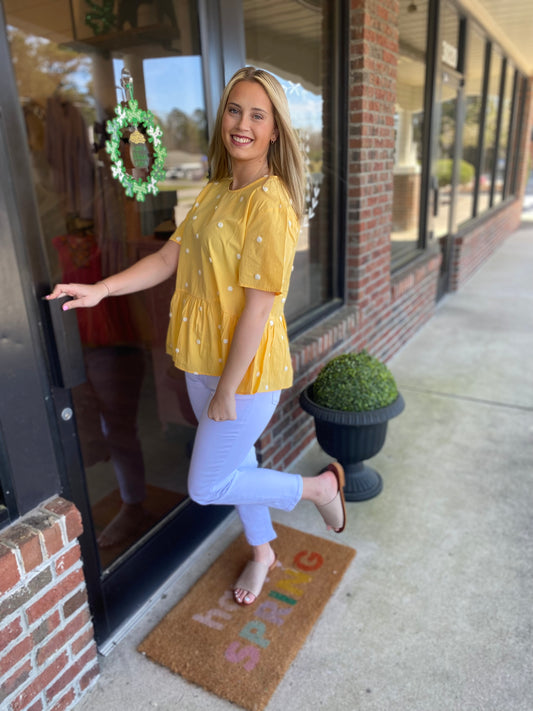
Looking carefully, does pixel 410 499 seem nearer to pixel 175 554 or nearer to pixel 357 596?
pixel 357 596

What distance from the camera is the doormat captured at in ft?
6.95

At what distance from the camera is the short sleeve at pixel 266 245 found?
142cm

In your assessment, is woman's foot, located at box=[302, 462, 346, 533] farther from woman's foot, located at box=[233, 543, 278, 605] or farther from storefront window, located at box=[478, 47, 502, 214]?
storefront window, located at box=[478, 47, 502, 214]

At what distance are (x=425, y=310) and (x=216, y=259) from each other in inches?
158

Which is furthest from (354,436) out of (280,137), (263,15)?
(263,15)

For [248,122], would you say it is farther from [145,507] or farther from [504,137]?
[504,137]

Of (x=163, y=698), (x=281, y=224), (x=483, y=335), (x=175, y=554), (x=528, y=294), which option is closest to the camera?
(x=281, y=224)

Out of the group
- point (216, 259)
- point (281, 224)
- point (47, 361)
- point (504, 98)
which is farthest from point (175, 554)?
point (504, 98)

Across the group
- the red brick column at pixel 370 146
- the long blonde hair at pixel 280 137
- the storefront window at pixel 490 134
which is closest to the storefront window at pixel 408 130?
the red brick column at pixel 370 146

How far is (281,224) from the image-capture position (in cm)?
144

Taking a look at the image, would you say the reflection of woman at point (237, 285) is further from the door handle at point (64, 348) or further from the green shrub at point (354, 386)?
A: the green shrub at point (354, 386)

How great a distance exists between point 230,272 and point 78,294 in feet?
1.39

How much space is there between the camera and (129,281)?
1658 mm

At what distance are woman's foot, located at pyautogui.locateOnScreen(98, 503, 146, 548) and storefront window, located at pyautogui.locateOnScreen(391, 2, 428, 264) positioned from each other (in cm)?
269
